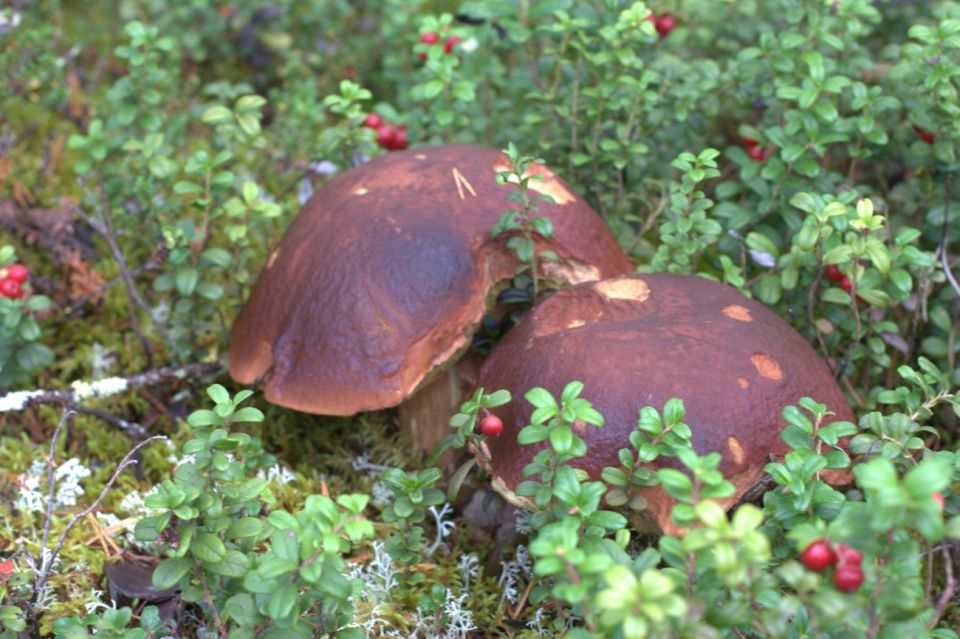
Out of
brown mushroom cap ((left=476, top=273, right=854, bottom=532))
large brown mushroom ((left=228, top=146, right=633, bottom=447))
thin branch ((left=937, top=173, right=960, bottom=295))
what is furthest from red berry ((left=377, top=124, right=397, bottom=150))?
thin branch ((left=937, top=173, right=960, bottom=295))

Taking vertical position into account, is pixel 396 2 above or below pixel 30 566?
above

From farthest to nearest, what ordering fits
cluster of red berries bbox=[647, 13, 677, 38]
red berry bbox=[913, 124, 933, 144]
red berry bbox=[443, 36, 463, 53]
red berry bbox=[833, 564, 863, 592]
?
cluster of red berries bbox=[647, 13, 677, 38]
red berry bbox=[443, 36, 463, 53]
red berry bbox=[913, 124, 933, 144]
red berry bbox=[833, 564, 863, 592]

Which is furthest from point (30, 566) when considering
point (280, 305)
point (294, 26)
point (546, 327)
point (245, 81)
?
point (294, 26)

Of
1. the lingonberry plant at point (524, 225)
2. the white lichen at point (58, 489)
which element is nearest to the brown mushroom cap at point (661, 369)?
the lingonberry plant at point (524, 225)

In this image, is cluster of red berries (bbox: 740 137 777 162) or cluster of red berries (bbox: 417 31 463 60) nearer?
cluster of red berries (bbox: 740 137 777 162)

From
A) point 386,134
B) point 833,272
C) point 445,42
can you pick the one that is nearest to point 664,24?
point 445,42

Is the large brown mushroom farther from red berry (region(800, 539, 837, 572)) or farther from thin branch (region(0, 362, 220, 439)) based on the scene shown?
red berry (region(800, 539, 837, 572))

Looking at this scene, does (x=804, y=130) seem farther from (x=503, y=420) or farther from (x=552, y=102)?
(x=503, y=420)
